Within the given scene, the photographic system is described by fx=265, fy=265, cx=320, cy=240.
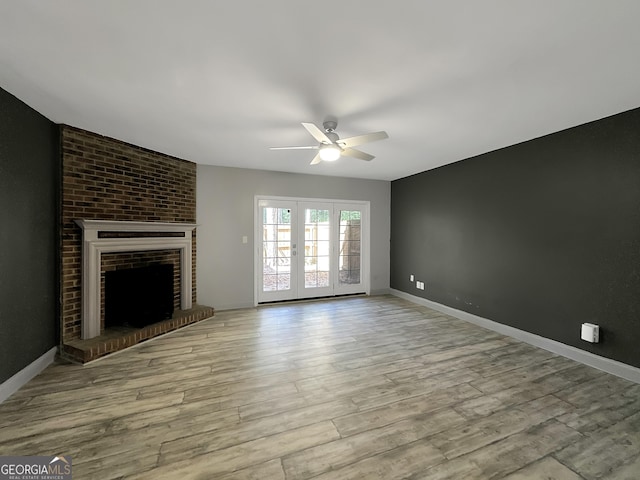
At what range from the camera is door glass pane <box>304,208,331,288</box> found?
5.29 metres

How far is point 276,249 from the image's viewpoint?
5062 mm

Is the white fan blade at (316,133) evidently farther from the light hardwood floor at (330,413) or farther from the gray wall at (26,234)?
the gray wall at (26,234)

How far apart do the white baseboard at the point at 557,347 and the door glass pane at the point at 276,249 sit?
2889mm

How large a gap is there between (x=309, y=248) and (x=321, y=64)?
3773 mm

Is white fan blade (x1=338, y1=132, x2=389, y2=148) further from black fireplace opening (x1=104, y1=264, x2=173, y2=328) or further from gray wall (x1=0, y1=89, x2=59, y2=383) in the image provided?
black fireplace opening (x1=104, y1=264, x2=173, y2=328)

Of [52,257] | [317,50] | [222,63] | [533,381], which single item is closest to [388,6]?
[317,50]

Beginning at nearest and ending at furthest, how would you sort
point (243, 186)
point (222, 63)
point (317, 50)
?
point (317, 50), point (222, 63), point (243, 186)

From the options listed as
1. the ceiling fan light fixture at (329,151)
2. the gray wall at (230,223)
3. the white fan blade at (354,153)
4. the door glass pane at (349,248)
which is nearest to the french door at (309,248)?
the door glass pane at (349,248)

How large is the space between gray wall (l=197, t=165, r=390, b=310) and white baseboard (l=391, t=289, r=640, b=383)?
10.9 feet

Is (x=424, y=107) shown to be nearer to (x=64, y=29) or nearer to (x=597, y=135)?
(x=597, y=135)

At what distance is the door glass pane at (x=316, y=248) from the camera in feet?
17.4

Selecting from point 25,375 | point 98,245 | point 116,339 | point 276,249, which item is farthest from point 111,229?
point 276,249

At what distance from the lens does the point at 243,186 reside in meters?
4.73

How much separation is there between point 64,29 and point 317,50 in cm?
143
